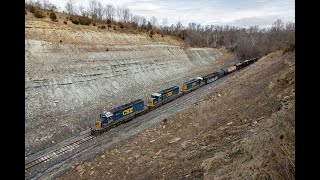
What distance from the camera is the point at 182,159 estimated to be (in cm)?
1315

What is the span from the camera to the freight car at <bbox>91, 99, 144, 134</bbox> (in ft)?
70.9

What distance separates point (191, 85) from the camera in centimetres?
3588

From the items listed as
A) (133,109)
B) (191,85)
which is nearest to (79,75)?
(133,109)

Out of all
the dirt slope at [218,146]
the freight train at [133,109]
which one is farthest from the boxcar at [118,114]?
the dirt slope at [218,146]

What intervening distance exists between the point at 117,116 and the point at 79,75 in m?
10.5

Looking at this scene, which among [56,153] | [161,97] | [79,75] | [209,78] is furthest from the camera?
[209,78]

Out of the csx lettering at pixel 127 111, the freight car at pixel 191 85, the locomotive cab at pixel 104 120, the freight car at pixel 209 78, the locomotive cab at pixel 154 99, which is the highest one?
the freight car at pixel 209 78

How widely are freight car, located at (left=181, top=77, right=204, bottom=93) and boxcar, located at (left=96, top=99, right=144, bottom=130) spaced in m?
9.91

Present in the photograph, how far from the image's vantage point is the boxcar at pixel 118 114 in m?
21.9

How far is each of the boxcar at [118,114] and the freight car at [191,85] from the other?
991 cm

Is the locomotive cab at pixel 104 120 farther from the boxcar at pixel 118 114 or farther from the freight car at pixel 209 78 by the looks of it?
the freight car at pixel 209 78

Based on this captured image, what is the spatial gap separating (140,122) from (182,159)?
11100 millimetres

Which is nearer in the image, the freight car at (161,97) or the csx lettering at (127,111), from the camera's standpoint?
the csx lettering at (127,111)

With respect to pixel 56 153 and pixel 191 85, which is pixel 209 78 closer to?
pixel 191 85
